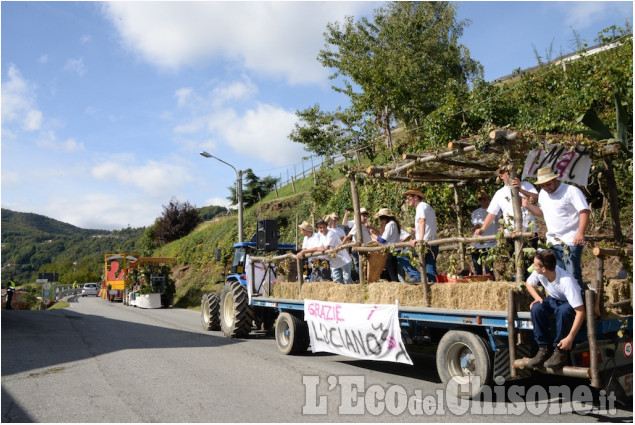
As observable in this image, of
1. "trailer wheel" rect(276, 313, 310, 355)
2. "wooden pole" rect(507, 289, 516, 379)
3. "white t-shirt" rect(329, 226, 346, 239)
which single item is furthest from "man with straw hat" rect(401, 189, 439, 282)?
"trailer wheel" rect(276, 313, 310, 355)

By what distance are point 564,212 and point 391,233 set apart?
11.3 feet

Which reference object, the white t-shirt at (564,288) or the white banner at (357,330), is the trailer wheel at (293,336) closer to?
the white banner at (357,330)

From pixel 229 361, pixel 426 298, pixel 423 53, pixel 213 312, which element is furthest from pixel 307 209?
pixel 426 298

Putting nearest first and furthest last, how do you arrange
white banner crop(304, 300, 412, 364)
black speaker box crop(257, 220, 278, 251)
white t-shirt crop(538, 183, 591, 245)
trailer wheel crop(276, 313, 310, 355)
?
white t-shirt crop(538, 183, 591, 245) < white banner crop(304, 300, 412, 364) < trailer wheel crop(276, 313, 310, 355) < black speaker box crop(257, 220, 278, 251)

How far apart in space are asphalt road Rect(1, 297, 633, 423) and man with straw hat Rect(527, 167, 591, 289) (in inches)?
63.7

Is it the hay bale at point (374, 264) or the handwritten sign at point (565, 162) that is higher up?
the handwritten sign at point (565, 162)

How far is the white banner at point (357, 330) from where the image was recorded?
7480 millimetres

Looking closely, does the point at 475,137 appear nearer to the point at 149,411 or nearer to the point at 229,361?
the point at 149,411

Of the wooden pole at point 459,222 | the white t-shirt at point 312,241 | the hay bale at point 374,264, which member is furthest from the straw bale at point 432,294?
the wooden pole at point 459,222

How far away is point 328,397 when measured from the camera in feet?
21.9

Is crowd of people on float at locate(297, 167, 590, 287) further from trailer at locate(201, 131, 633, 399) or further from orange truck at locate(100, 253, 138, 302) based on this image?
orange truck at locate(100, 253, 138, 302)

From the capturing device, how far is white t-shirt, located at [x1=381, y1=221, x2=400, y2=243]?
9141mm

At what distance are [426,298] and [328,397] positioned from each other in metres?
1.76

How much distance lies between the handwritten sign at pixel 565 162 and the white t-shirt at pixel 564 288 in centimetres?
199
